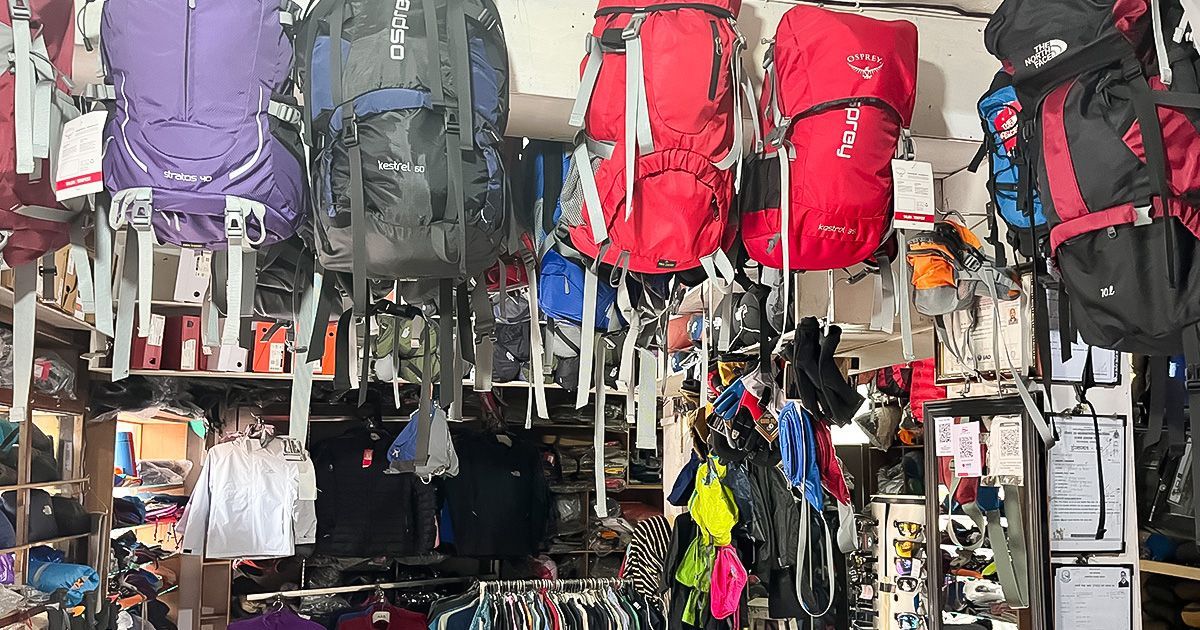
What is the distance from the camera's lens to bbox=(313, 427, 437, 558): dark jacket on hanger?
594cm

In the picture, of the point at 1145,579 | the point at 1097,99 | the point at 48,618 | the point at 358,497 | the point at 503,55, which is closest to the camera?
the point at 1097,99

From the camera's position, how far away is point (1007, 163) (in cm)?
236

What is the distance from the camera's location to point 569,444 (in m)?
6.70

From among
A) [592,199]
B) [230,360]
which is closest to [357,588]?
[230,360]

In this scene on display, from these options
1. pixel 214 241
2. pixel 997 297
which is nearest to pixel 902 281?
pixel 997 297

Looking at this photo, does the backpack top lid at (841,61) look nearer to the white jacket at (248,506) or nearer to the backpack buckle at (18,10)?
the backpack buckle at (18,10)

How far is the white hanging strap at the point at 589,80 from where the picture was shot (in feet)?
7.49

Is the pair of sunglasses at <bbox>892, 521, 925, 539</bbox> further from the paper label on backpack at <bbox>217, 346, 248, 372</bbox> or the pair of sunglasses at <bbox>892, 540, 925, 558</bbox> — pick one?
the paper label on backpack at <bbox>217, 346, 248, 372</bbox>

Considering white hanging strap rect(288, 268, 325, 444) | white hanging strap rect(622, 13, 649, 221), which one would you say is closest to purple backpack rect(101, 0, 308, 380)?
white hanging strap rect(288, 268, 325, 444)

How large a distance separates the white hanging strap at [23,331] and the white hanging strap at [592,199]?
1.24 meters

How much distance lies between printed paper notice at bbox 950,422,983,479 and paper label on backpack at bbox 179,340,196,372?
11.8 ft

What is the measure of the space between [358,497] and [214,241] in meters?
4.10

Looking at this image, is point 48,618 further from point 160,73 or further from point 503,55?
point 503,55

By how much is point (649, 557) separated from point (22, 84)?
435 cm
